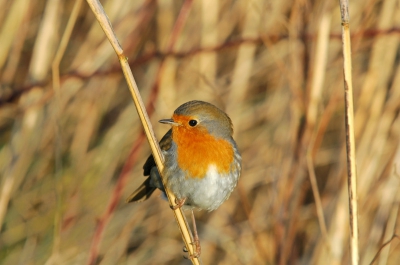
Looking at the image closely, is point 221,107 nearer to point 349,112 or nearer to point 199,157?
point 199,157

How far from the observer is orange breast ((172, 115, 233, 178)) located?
2.91 metres

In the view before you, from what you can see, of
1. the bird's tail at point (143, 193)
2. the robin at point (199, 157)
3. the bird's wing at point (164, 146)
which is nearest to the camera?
the robin at point (199, 157)

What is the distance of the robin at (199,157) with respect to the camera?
291cm

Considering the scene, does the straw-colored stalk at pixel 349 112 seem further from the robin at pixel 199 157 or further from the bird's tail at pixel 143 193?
the bird's tail at pixel 143 193

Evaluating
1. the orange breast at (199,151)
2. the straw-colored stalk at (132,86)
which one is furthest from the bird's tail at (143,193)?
the straw-colored stalk at (132,86)

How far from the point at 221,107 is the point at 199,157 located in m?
1.39

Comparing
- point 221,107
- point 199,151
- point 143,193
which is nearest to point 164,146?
point 199,151

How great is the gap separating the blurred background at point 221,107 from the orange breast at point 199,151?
63 cm

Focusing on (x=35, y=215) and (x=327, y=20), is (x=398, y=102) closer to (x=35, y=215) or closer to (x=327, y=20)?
(x=327, y=20)

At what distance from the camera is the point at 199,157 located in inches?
115

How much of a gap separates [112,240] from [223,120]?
1782mm

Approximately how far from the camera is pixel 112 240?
4.42 metres

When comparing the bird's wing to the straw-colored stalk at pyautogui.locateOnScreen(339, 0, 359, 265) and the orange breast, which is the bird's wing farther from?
the straw-colored stalk at pyautogui.locateOnScreen(339, 0, 359, 265)

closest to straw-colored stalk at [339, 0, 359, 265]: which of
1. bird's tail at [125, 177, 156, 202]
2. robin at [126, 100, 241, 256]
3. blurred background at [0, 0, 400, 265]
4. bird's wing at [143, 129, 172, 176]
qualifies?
robin at [126, 100, 241, 256]
